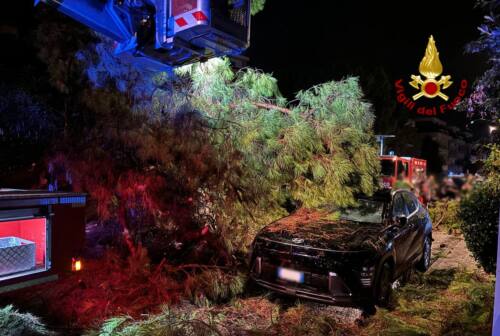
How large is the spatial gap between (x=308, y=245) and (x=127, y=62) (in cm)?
342

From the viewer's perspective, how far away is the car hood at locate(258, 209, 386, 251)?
5.23 m

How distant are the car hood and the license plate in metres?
0.36

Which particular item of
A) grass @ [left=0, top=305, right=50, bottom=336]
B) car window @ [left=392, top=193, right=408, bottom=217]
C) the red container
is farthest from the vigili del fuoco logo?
grass @ [left=0, top=305, right=50, bottom=336]

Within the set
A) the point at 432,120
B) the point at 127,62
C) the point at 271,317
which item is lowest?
the point at 271,317

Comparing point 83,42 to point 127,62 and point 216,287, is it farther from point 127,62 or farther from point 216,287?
point 216,287

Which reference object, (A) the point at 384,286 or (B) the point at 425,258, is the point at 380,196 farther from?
(B) the point at 425,258

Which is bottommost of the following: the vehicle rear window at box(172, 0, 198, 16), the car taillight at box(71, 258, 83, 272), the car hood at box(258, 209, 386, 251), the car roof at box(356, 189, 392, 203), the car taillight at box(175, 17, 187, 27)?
the car taillight at box(71, 258, 83, 272)

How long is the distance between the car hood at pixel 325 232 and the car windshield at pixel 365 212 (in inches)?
5.7

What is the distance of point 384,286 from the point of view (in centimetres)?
535

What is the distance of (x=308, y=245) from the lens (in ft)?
17.2

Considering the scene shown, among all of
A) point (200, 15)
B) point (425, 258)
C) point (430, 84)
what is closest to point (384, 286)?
point (425, 258)

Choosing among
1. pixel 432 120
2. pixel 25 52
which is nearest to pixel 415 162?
pixel 25 52

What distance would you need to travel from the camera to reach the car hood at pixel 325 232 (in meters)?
5.23

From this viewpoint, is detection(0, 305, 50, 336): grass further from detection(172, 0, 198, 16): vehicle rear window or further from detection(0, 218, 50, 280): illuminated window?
detection(172, 0, 198, 16): vehicle rear window
